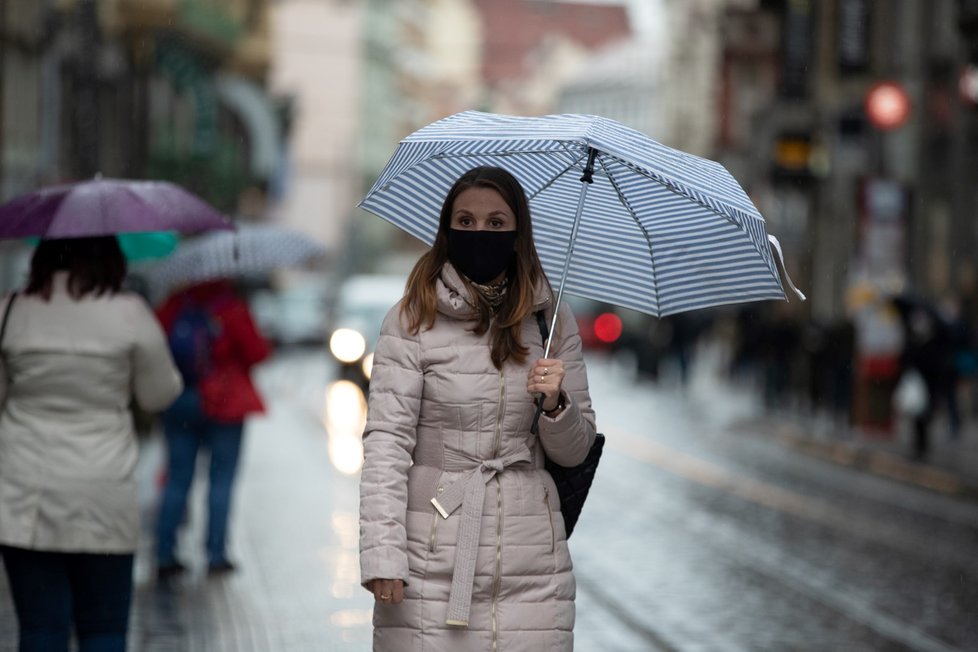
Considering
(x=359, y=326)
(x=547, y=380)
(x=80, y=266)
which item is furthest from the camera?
(x=359, y=326)

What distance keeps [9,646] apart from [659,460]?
12.1 m

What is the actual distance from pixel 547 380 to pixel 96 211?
7.20ft

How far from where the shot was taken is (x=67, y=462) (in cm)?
568

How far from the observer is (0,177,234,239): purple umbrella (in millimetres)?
5902

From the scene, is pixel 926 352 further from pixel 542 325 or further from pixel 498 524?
pixel 498 524

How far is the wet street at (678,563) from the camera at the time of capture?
8.71 m

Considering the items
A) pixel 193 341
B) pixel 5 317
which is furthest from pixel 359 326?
pixel 5 317

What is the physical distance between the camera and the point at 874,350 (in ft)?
77.3

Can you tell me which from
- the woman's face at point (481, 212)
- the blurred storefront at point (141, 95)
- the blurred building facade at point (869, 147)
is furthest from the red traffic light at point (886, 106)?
the woman's face at point (481, 212)

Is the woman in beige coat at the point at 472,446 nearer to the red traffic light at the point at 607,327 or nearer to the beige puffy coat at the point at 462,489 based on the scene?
the beige puffy coat at the point at 462,489

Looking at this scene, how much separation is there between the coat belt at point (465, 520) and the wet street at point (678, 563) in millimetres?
3833

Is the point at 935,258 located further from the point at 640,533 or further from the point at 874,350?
the point at 640,533

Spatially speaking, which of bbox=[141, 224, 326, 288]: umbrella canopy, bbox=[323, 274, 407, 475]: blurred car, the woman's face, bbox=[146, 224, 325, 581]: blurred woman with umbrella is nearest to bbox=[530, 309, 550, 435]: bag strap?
the woman's face

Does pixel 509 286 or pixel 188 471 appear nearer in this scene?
pixel 509 286
